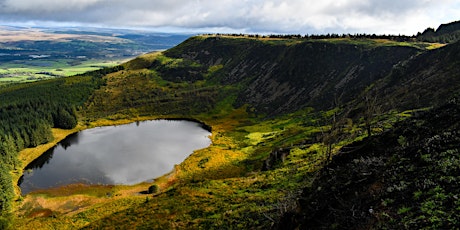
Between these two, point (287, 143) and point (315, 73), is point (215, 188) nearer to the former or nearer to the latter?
point (287, 143)

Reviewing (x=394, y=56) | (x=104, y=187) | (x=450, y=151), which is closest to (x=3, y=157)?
(x=104, y=187)

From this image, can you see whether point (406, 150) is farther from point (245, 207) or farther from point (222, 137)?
point (222, 137)

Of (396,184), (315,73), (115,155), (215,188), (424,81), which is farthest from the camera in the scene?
(315,73)

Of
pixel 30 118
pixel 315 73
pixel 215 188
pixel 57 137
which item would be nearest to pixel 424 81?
pixel 215 188

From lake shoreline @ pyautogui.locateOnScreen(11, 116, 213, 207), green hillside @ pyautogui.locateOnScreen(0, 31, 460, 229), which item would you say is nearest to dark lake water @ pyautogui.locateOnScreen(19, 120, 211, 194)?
lake shoreline @ pyautogui.locateOnScreen(11, 116, 213, 207)

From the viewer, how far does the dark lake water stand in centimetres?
9038

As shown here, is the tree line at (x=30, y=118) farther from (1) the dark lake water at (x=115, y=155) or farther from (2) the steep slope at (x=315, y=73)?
(2) the steep slope at (x=315, y=73)

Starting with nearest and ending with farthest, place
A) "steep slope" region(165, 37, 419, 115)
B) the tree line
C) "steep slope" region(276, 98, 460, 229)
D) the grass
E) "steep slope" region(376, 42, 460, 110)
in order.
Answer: "steep slope" region(276, 98, 460, 229) → the grass → "steep slope" region(376, 42, 460, 110) → the tree line → "steep slope" region(165, 37, 419, 115)

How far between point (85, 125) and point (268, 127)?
294 feet

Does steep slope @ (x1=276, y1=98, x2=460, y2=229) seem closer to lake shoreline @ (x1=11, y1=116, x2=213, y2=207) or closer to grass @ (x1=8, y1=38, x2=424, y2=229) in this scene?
grass @ (x1=8, y1=38, x2=424, y2=229)

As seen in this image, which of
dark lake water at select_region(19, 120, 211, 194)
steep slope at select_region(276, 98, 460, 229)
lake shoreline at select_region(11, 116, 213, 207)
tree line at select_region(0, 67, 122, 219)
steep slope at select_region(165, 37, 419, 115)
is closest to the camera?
steep slope at select_region(276, 98, 460, 229)

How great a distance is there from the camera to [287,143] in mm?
87188

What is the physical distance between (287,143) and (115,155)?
58936 mm

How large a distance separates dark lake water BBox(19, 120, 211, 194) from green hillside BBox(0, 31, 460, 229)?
5.41 metres
